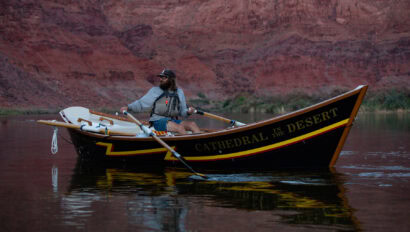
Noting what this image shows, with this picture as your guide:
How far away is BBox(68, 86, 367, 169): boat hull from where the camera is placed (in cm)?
1127

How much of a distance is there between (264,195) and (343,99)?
116 inches

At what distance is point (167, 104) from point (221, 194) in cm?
384

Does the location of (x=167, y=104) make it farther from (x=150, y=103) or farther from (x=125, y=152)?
(x=125, y=152)

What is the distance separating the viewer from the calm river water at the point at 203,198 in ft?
23.1

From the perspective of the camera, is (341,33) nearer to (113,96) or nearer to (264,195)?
(113,96)

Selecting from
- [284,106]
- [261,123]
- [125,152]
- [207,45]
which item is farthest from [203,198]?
[207,45]

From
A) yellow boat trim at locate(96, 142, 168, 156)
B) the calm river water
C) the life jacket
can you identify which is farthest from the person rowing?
the calm river water

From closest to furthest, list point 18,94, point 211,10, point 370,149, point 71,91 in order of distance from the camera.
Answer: point 370,149 → point 18,94 → point 71,91 → point 211,10

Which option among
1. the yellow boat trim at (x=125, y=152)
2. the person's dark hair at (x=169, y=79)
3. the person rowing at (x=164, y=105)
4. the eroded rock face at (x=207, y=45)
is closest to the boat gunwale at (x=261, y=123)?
the yellow boat trim at (x=125, y=152)

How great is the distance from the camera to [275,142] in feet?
37.9

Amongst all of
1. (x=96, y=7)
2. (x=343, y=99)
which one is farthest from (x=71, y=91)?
(x=343, y=99)

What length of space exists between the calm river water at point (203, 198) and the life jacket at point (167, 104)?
1.13 m

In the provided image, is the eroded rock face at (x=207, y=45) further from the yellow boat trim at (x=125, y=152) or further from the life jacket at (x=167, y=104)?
the life jacket at (x=167, y=104)

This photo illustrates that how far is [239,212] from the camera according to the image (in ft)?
25.4
